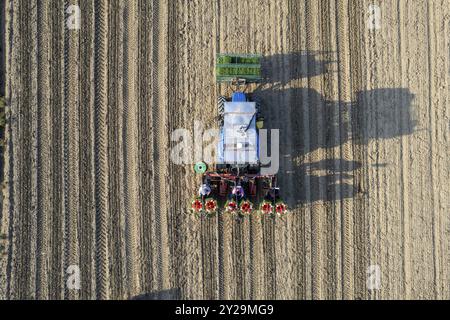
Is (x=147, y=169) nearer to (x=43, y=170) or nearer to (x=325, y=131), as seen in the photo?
(x=43, y=170)

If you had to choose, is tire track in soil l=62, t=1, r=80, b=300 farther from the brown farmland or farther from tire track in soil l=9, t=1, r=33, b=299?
tire track in soil l=9, t=1, r=33, b=299

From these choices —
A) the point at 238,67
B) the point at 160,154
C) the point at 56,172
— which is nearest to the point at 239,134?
the point at 238,67

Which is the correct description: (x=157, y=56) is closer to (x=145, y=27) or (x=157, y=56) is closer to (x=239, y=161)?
(x=145, y=27)

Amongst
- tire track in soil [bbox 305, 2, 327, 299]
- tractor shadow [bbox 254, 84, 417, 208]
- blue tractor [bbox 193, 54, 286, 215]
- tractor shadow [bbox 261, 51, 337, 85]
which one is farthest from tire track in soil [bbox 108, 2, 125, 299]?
tire track in soil [bbox 305, 2, 327, 299]

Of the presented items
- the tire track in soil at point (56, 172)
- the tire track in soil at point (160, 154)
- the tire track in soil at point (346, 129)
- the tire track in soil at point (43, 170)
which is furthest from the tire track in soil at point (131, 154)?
the tire track in soil at point (346, 129)

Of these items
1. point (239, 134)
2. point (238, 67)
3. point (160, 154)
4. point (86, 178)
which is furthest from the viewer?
point (160, 154)

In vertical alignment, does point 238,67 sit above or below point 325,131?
above

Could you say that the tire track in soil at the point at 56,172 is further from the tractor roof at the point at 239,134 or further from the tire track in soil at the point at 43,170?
the tractor roof at the point at 239,134
